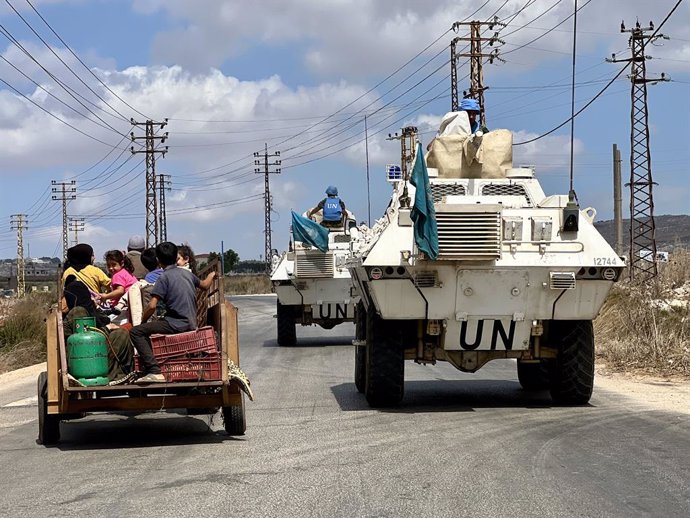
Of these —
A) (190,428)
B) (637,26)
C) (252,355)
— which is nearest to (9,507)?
(190,428)

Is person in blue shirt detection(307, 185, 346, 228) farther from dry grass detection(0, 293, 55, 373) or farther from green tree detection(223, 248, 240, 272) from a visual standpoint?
green tree detection(223, 248, 240, 272)

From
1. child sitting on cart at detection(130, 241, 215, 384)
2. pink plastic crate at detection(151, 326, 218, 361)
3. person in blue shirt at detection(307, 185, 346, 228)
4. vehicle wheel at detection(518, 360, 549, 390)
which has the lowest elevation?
vehicle wheel at detection(518, 360, 549, 390)

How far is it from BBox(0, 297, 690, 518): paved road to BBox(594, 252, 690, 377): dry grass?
2.70 metres

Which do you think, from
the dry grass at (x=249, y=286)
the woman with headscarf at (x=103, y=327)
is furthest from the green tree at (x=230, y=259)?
the woman with headscarf at (x=103, y=327)

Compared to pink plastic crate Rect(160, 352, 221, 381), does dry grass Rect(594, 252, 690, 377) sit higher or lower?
lower

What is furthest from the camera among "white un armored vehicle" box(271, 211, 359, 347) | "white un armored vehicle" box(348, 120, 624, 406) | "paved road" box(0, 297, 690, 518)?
"white un armored vehicle" box(271, 211, 359, 347)

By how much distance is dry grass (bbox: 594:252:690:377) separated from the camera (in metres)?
14.5

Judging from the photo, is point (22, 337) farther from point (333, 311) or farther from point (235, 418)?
point (235, 418)

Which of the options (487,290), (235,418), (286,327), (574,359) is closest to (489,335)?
(487,290)

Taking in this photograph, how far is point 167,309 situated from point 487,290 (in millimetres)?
3115

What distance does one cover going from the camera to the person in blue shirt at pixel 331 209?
70.0 feet

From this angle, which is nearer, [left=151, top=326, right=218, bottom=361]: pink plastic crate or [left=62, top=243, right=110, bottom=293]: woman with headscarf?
[left=151, top=326, right=218, bottom=361]: pink plastic crate

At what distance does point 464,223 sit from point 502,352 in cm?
155

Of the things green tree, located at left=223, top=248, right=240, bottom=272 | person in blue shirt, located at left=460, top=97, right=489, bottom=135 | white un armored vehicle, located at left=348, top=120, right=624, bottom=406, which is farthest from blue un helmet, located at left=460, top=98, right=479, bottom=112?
green tree, located at left=223, top=248, right=240, bottom=272
